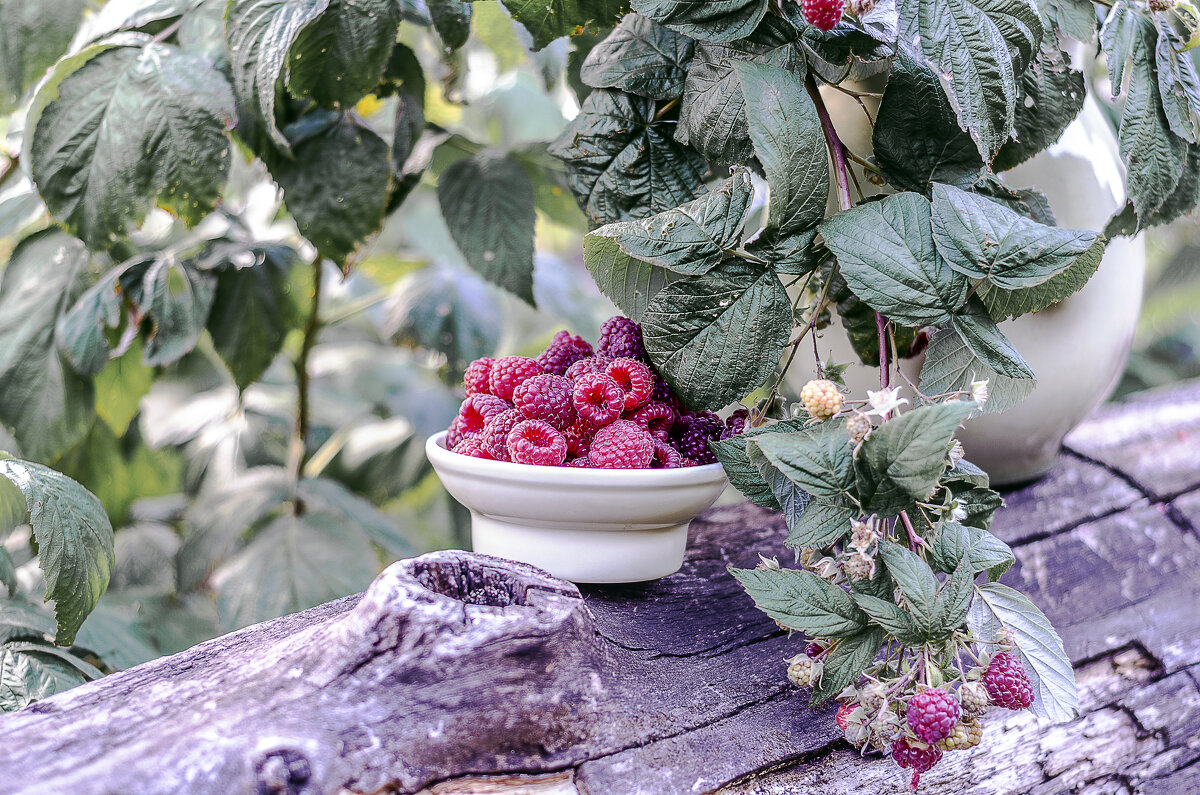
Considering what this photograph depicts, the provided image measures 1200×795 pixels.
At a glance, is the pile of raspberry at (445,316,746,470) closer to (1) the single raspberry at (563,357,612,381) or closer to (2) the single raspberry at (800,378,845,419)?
(1) the single raspberry at (563,357,612,381)

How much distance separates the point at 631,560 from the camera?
537mm

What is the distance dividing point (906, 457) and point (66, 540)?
18.0 inches

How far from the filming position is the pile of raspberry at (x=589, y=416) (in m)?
0.49

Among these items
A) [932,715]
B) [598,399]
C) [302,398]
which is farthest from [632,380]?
[302,398]

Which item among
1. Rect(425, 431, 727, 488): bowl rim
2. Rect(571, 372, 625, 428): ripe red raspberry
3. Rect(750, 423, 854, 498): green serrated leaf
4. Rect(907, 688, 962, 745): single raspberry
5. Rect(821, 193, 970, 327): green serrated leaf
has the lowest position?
Rect(907, 688, 962, 745): single raspberry

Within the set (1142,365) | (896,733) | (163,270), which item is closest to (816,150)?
(896,733)

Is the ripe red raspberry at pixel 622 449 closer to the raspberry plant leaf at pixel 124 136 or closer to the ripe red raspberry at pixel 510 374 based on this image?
the ripe red raspberry at pixel 510 374

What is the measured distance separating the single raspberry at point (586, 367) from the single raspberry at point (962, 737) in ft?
0.88

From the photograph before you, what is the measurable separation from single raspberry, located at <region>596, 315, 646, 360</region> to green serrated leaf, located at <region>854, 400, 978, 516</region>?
18 centimetres

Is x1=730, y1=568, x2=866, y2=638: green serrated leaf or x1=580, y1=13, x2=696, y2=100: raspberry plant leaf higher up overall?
x1=580, y1=13, x2=696, y2=100: raspberry plant leaf

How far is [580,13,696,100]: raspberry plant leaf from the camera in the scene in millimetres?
553

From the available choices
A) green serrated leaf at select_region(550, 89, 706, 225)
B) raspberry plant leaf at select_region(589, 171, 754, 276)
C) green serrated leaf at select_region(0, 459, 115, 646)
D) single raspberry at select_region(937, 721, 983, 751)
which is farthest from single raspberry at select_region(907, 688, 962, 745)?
green serrated leaf at select_region(0, 459, 115, 646)

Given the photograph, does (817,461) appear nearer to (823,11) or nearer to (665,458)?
(665,458)

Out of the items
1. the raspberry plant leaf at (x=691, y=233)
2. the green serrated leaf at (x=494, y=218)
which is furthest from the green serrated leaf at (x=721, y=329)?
the green serrated leaf at (x=494, y=218)
